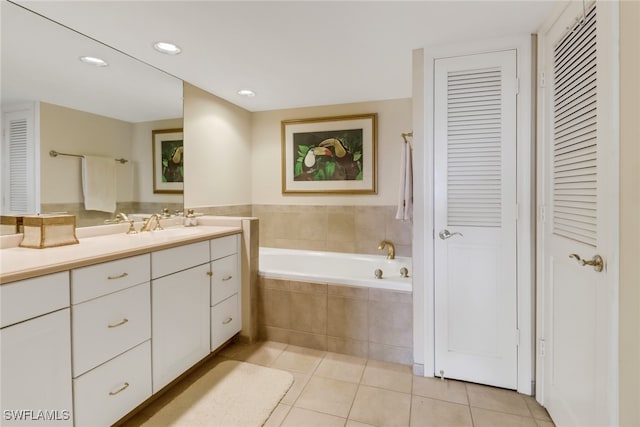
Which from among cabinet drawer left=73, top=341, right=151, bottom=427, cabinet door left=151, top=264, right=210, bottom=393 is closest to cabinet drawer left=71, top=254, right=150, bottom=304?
cabinet door left=151, top=264, right=210, bottom=393

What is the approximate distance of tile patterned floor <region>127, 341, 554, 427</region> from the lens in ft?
5.15

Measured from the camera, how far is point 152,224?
7.43 feet

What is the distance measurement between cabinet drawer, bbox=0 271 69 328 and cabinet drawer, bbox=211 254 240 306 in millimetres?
929

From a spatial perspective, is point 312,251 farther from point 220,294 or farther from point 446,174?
point 446,174

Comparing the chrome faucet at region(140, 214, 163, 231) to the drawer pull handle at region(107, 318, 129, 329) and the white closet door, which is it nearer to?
the white closet door

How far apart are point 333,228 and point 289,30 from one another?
1975 mm

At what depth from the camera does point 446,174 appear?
1.89 metres

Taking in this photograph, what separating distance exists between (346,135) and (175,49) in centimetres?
174

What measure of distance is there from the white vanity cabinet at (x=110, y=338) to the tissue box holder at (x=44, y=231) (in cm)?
44

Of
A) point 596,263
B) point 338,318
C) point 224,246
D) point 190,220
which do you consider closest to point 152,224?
point 190,220

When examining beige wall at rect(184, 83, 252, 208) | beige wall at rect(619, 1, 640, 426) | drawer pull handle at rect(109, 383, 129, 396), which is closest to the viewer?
beige wall at rect(619, 1, 640, 426)

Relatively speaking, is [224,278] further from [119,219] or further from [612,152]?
[612,152]

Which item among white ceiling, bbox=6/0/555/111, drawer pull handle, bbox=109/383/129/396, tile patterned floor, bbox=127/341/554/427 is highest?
white ceiling, bbox=6/0/555/111

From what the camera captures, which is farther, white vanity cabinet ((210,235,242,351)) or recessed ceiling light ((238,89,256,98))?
recessed ceiling light ((238,89,256,98))
